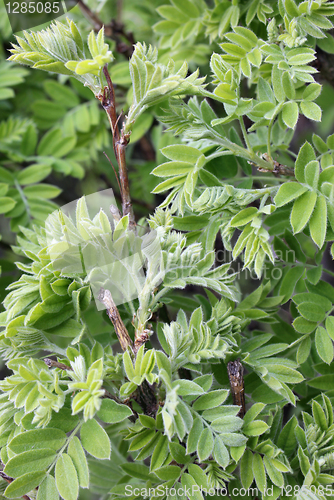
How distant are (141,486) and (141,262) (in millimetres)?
348

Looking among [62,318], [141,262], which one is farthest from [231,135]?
[62,318]

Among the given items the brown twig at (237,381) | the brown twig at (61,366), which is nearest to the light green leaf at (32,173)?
the brown twig at (61,366)

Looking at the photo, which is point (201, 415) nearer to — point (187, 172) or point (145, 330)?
point (145, 330)

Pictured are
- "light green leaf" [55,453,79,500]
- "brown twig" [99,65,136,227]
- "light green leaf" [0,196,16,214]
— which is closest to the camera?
"light green leaf" [55,453,79,500]

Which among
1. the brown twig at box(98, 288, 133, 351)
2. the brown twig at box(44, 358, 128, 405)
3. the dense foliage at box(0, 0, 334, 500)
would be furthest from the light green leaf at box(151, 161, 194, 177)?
the brown twig at box(44, 358, 128, 405)

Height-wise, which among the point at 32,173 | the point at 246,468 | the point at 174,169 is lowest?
the point at 246,468

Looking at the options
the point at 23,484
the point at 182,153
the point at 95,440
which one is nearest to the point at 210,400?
the point at 95,440

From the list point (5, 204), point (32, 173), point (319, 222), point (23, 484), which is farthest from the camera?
point (32, 173)

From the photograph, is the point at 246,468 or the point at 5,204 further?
the point at 5,204

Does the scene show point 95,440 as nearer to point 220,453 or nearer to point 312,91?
point 220,453

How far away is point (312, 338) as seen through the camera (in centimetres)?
77

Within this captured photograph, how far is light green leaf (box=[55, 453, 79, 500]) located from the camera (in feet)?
1.69

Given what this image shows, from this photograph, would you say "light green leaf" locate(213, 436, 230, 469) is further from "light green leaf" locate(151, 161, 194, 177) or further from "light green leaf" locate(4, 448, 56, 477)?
"light green leaf" locate(151, 161, 194, 177)

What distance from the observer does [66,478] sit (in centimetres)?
53
